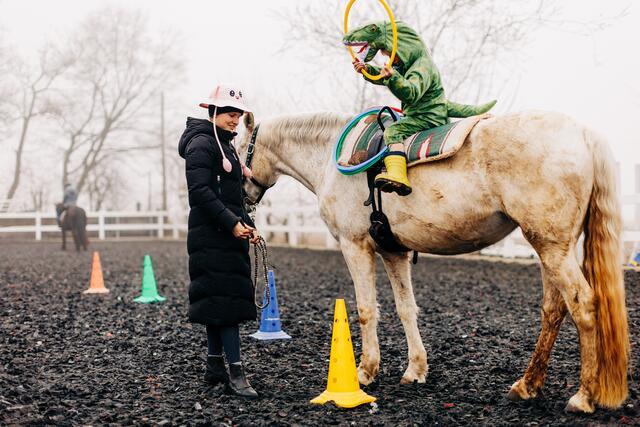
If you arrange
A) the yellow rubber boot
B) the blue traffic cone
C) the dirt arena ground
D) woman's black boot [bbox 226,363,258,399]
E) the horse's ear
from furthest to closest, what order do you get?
the blue traffic cone
the horse's ear
woman's black boot [bbox 226,363,258,399]
the yellow rubber boot
the dirt arena ground

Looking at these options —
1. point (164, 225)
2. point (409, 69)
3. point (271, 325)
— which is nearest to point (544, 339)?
point (409, 69)

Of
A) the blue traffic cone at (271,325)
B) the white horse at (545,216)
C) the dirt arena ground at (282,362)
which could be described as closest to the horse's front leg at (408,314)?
the dirt arena ground at (282,362)

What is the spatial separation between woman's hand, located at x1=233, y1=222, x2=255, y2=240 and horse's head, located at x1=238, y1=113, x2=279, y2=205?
938 mm

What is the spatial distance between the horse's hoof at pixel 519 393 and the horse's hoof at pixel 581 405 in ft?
1.22

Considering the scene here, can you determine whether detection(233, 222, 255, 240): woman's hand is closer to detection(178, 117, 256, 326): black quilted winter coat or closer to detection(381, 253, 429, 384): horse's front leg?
detection(178, 117, 256, 326): black quilted winter coat

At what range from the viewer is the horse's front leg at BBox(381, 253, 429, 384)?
4.81 meters

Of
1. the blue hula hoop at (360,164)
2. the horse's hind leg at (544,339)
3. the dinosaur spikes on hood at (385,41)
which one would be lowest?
the horse's hind leg at (544,339)

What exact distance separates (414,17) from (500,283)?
9082 millimetres

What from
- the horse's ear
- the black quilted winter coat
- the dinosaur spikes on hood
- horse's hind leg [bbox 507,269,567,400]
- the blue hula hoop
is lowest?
horse's hind leg [bbox 507,269,567,400]

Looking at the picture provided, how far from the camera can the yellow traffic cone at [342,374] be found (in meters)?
4.21

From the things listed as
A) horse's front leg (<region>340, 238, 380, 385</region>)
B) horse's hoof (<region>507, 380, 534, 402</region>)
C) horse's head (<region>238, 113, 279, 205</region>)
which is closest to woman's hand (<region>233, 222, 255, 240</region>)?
horse's front leg (<region>340, 238, 380, 385</region>)

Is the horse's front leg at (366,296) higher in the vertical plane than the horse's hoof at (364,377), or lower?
higher

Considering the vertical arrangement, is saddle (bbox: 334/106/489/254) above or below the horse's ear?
below

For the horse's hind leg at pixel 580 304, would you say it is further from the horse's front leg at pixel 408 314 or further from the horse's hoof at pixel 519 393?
the horse's front leg at pixel 408 314
